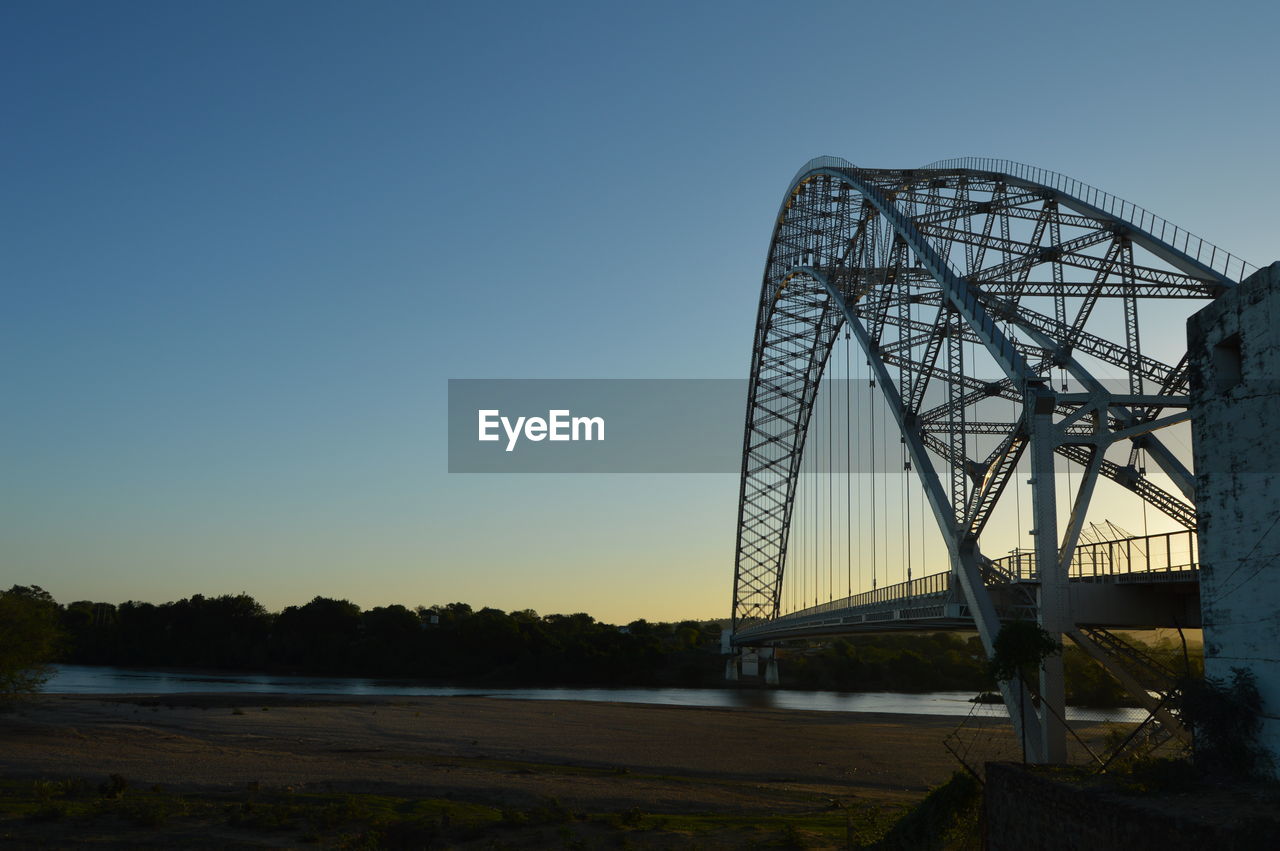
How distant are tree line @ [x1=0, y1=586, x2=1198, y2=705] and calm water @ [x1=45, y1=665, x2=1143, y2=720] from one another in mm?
5316

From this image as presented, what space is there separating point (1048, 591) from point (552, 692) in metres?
68.0

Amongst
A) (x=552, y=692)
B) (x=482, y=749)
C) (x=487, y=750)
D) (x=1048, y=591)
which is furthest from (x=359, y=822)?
(x=552, y=692)

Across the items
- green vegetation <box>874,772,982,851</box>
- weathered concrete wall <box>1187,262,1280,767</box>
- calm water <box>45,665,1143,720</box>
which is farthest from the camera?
calm water <box>45,665,1143,720</box>

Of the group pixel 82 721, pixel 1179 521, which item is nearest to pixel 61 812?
pixel 82 721

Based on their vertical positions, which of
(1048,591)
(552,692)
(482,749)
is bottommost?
(552,692)

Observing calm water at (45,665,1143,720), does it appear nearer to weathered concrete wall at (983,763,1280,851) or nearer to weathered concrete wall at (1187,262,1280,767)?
weathered concrete wall at (983,763,1280,851)

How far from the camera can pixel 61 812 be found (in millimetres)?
21359

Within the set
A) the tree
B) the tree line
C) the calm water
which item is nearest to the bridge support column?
the tree

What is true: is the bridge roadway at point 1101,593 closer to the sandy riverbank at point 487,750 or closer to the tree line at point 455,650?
the sandy riverbank at point 487,750

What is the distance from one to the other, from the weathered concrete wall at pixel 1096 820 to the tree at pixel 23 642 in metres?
39.8

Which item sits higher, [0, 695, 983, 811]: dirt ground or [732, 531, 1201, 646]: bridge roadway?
[732, 531, 1201, 646]: bridge roadway

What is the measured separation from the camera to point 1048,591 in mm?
22141

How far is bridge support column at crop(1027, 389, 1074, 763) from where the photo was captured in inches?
854

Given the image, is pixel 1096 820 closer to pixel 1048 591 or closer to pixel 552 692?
pixel 1048 591
